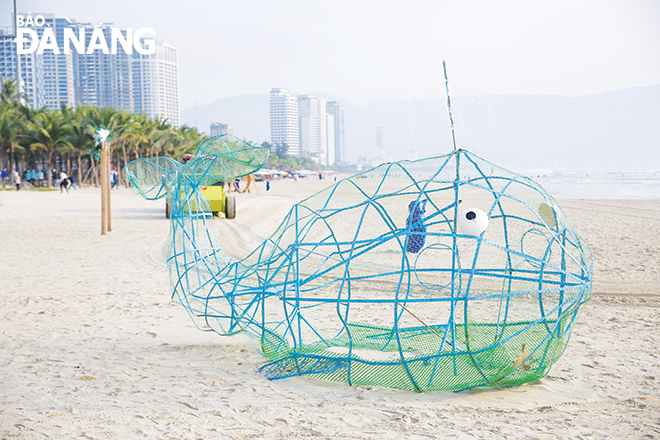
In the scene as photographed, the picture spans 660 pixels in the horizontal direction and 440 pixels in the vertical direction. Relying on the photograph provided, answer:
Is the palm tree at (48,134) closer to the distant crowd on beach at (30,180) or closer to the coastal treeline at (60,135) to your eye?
the coastal treeline at (60,135)

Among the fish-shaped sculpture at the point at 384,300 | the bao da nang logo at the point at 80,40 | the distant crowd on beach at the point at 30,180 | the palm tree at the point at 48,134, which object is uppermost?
the bao da nang logo at the point at 80,40

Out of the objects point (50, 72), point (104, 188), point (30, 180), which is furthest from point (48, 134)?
point (50, 72)

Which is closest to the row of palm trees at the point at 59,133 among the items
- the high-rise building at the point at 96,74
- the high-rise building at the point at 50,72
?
the high-rise building at the point at 50,72

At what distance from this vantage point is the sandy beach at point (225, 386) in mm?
3496

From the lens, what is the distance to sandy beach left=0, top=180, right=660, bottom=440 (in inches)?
138

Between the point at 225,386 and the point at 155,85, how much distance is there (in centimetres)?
14770

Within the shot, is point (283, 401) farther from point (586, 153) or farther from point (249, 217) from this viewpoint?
point (586, 153)

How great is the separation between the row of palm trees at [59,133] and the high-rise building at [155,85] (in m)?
87.8

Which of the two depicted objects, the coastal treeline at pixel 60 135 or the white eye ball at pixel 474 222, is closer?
the white eye ball at pixel 474 222

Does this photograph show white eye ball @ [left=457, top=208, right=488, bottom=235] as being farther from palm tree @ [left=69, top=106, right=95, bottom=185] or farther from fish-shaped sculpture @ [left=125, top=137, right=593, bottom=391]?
palm tree @ [left=69, top=106, right=95, bottom=185]

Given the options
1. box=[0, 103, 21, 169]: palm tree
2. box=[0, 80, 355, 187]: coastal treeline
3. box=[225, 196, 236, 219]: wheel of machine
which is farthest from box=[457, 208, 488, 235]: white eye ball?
box=[0, 103, 21, 169]: palm tree

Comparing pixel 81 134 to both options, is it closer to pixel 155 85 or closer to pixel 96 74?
pixel 96 74

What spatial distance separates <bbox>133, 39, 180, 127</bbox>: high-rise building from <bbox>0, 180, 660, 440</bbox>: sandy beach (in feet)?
427

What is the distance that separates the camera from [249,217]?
58.7 feet
